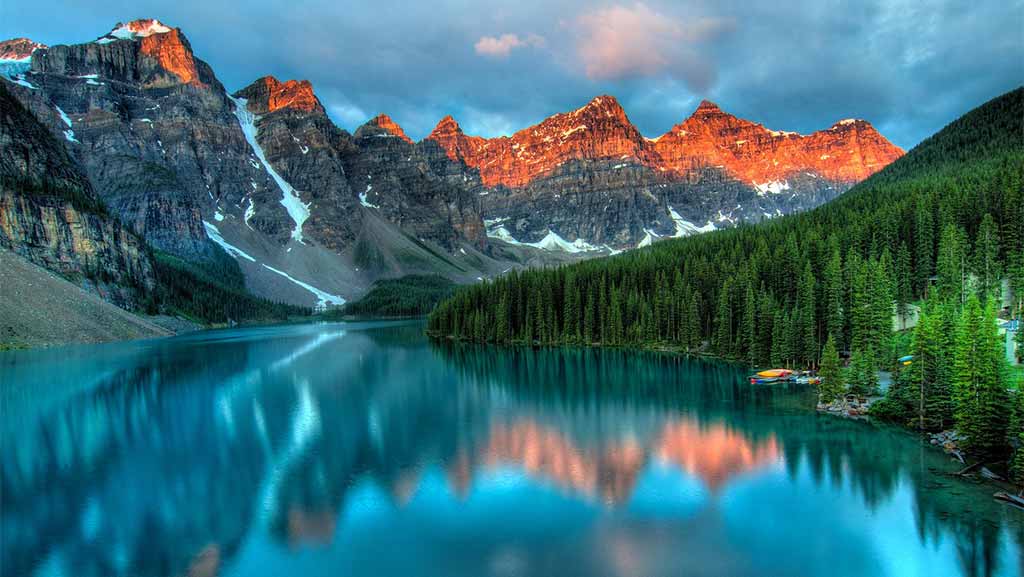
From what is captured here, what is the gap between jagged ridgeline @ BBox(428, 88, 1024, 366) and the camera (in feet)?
195

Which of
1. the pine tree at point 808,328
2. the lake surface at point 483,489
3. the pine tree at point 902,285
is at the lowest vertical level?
the lake surface at point 483,489

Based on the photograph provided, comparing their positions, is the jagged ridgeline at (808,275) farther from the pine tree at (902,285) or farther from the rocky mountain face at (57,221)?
the rocky mountain face at (57,221)

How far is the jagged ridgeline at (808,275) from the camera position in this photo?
59.3 m

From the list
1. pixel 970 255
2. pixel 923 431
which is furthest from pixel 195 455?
pixel 970 255

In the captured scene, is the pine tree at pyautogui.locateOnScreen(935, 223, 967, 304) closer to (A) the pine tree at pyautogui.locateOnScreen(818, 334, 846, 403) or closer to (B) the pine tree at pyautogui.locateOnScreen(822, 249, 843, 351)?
(B) the pine tree at pyautogui.locateOnScreen(822, 249, 843, 351)

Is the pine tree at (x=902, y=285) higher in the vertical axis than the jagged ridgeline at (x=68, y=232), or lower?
lower

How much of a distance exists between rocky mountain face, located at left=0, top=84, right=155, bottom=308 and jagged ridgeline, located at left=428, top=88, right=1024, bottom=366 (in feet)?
258

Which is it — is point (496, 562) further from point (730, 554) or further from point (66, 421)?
point (66, 421)

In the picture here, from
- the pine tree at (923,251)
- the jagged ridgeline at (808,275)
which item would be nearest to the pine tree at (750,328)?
the jagged ridgeline at (808,275)

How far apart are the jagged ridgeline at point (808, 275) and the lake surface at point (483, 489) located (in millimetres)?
14457

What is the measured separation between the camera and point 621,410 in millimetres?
45844

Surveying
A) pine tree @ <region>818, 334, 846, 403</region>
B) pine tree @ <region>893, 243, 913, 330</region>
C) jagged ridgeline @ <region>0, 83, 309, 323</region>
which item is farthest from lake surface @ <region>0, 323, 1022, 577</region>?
jagged ridgeline @ <region>0, 83, 309, 323</region>

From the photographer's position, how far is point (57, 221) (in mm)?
132250

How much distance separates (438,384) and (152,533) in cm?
3793
